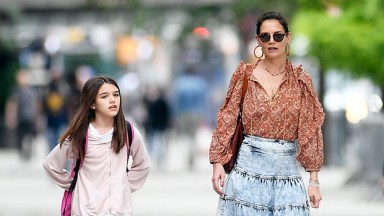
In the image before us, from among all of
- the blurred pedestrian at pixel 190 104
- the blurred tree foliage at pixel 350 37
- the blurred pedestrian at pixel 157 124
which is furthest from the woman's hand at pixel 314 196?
the blurred pedestrian at pixel 157 124

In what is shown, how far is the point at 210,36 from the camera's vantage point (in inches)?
1312

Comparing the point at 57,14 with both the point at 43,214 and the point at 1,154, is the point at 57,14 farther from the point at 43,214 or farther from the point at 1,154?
the point at 43,214

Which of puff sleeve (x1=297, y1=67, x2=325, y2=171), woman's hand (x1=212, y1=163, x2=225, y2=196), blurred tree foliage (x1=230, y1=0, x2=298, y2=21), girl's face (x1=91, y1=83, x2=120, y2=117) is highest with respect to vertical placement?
blurred tree foliage (x1=230, y1=0, x2=298, y2=21)

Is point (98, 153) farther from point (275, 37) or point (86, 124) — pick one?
point (275, 37)

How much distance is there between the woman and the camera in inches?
361

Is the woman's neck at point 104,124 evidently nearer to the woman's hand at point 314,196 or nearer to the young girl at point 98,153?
the young girl at point 98,153

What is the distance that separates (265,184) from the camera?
30.2 feet

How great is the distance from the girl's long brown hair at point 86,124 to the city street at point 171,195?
27.6ft

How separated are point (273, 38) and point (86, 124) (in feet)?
4.44

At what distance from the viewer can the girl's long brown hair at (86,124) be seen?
9719mm

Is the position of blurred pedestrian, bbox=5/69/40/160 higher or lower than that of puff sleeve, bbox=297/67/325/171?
higher

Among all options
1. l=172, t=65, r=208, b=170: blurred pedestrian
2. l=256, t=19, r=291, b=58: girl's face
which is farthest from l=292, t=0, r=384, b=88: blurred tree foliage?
l=256, t=19, r=291, b=58: girl's face

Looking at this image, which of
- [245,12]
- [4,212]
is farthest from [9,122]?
[4,212]

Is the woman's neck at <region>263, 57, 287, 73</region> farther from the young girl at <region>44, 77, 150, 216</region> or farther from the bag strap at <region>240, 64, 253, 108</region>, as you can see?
the young girl at <region>44, 77, 150, 216</region>
